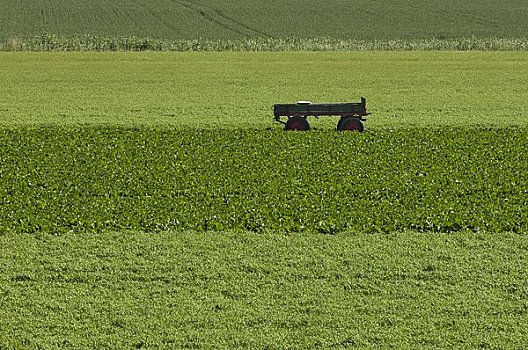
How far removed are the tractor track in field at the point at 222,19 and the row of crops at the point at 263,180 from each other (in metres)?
37.1

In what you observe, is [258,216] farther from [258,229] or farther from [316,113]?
[316,113]

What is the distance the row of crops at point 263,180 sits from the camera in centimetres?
1571

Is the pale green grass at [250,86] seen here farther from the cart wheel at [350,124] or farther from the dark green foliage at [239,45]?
the dark green foliage at [239,45]

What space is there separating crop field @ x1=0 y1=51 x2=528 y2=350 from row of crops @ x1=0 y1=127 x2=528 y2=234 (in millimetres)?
61

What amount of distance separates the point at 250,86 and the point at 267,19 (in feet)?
109

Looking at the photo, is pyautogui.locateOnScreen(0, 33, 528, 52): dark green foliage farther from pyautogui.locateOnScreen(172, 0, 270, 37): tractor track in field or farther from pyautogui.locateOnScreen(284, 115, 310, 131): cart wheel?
pyautogui.locateOnScreen(284, 115, 310, 131): cart wheel

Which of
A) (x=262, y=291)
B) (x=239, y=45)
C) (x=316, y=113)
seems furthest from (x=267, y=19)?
(x=262, y=291)

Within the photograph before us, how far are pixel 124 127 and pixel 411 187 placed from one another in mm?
10895

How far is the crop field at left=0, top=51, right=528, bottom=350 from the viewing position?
11375 millimetres

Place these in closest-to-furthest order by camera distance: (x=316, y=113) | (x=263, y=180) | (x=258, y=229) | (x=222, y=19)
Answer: (x=258, y=229), (x=263, y=180), (x=316, y=113), (x=222, y=19)

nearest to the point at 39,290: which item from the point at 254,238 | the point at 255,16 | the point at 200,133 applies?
the point at 254,238

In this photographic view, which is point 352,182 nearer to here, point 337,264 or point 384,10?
point 337,264

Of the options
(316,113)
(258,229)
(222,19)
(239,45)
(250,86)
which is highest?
(222,19)

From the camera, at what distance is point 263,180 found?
736 inches
